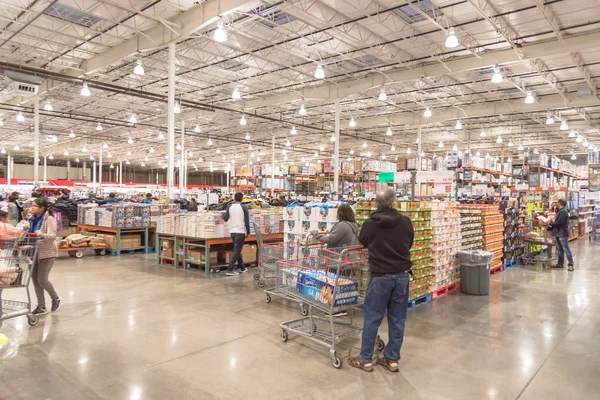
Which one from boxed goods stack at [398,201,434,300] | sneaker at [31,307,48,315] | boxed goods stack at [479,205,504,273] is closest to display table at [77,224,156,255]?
sneaker at [31,307,48,315]

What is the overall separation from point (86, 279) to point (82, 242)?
133 inches

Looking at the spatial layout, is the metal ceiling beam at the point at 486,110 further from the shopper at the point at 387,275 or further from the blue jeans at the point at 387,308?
the blue jeans at the point at 387,308

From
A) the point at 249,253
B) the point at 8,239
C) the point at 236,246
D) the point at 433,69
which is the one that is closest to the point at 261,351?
the point at 8,239

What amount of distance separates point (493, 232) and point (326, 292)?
6620mm

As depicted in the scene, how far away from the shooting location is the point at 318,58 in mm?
14938

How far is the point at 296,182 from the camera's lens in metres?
22.2

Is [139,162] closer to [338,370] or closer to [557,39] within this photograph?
[557,39]

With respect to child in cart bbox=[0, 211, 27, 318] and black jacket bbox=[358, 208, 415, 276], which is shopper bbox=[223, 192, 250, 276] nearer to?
child in cart bbox=[0, 211, 27, 318]

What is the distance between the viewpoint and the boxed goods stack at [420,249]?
20.9 ft

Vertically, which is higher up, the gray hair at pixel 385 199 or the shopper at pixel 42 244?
the gray hair at pixel 385 199

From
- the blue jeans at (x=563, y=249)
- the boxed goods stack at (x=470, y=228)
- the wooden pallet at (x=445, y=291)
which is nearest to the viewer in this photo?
the wooden pallet at (x=445, y=291)

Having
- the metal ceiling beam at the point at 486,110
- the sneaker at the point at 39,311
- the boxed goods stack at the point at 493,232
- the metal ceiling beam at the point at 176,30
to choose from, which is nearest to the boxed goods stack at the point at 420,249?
the boxed goods stack at the point at 493,232

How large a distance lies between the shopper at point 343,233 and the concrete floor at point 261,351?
1.21 meters

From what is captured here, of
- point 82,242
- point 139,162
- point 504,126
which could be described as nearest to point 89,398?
point 82,242
